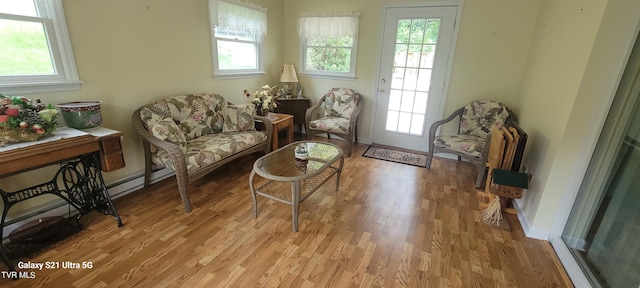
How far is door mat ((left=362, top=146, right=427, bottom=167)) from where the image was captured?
11.8ft

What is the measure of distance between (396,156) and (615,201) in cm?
227

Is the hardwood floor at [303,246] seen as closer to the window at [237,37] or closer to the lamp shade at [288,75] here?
the window at [237,37]

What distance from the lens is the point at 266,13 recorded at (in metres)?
3.85

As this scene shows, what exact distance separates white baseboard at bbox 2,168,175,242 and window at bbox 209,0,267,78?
1.38m

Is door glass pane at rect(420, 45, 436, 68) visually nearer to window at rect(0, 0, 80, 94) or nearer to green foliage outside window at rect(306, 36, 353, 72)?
green foliage outside window at rect(306, 36, 353, 72)

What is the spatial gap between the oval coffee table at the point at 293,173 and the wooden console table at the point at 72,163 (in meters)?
1.05

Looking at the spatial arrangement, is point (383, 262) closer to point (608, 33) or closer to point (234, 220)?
point (234, 220)

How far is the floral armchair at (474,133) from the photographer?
2912 mm

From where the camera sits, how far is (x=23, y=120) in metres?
1.61

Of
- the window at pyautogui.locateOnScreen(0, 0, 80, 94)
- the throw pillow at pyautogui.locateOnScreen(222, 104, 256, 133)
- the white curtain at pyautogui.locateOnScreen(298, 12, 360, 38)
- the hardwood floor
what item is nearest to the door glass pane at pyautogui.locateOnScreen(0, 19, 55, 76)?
the window at pyautogui.locateOnScreen(0, 0, 80, 94)

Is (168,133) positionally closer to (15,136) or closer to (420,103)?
(15,136)

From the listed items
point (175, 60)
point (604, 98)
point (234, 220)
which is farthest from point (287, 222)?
point (604, 98)

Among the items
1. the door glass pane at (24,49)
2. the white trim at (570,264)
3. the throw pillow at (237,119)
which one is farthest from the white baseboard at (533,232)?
the door glass pane at (24,49)

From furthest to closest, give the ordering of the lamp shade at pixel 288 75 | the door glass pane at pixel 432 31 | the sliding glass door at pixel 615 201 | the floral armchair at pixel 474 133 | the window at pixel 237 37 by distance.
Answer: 1. the lamp shade at pixel 288 75
2. the door glass pane at pixel 432 31
3. the window at pixel 237 37
4. the floral armchair at pixel 474 133
5. the sliding glass door at pixel 615 201
